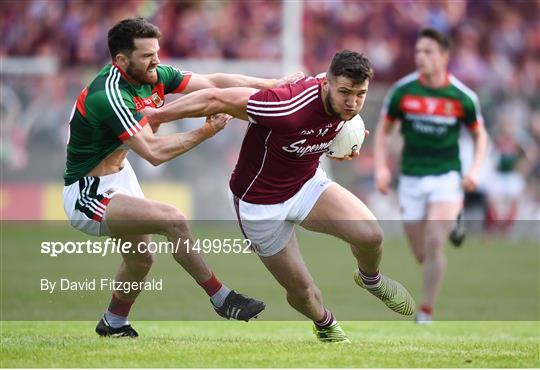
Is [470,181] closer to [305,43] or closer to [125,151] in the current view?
[125,151]

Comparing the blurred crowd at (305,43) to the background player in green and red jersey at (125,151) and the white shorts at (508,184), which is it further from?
the background player in green and red jersey at (125,151)

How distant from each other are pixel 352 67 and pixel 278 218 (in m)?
1.40

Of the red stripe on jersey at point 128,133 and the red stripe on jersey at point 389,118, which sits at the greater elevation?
the red stripe on jersey at point 128,133

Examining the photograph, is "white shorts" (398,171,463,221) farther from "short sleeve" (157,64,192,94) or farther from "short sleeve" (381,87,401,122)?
"short sleeve" (157,64,192,94)

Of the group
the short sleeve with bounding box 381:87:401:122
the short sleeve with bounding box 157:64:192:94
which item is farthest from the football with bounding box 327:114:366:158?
the short sleeve with bounding box 381:87:401:122

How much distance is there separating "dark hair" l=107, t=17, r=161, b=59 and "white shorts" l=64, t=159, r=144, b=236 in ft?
3.21

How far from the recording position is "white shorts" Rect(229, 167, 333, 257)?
856 cm

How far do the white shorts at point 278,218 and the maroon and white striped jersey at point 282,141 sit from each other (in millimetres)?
57

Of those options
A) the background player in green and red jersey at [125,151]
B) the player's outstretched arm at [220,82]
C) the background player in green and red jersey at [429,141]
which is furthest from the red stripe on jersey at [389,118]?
the background player in green and red jersey at [125,151]

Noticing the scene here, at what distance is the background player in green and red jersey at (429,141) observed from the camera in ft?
39.0

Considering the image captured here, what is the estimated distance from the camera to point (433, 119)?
12.2 m

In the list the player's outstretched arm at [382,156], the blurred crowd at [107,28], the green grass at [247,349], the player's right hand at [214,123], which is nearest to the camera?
the green grass at [247,349]

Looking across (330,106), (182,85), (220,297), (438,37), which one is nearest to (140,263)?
(220,297)

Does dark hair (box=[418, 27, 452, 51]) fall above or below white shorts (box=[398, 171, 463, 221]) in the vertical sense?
above
